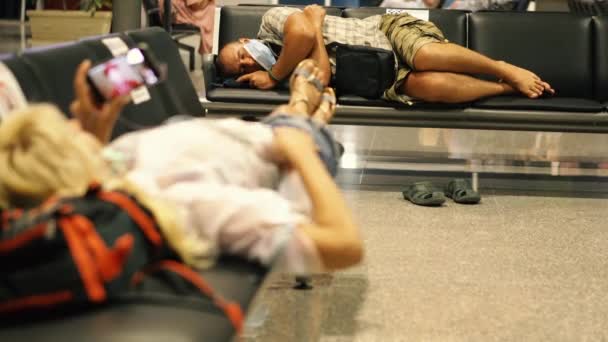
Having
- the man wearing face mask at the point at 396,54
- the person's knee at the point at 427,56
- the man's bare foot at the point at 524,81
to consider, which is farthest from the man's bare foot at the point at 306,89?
the man's bare foot at the point at 524,81

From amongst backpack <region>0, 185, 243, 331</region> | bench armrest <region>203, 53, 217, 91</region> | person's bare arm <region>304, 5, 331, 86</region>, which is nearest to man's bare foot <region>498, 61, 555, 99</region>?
person's bare arm <region>304, 5, 331, 86</region>

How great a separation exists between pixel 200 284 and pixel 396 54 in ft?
10.2

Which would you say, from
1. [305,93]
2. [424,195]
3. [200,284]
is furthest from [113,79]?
[424,195]

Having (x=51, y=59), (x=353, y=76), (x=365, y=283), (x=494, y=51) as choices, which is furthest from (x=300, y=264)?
(x=494, y=51)

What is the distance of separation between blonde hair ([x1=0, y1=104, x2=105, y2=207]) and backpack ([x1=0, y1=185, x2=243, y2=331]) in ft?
0.11

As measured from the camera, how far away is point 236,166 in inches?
74.1

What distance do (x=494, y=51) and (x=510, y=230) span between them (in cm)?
141

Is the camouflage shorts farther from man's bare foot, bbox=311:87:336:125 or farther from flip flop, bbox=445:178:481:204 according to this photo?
man's bare foot, bbox=311:87:336:125

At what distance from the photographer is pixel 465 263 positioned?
324cm

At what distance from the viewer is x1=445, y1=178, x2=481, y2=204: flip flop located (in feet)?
13.5

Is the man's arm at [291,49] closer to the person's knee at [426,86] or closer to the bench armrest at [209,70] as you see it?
the bench armrest at [209,70]

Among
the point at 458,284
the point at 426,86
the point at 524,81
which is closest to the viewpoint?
the point at 458,284

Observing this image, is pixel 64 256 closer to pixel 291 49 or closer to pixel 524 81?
pixel 291 49

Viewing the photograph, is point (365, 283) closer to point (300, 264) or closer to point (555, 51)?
point (300, 264)
